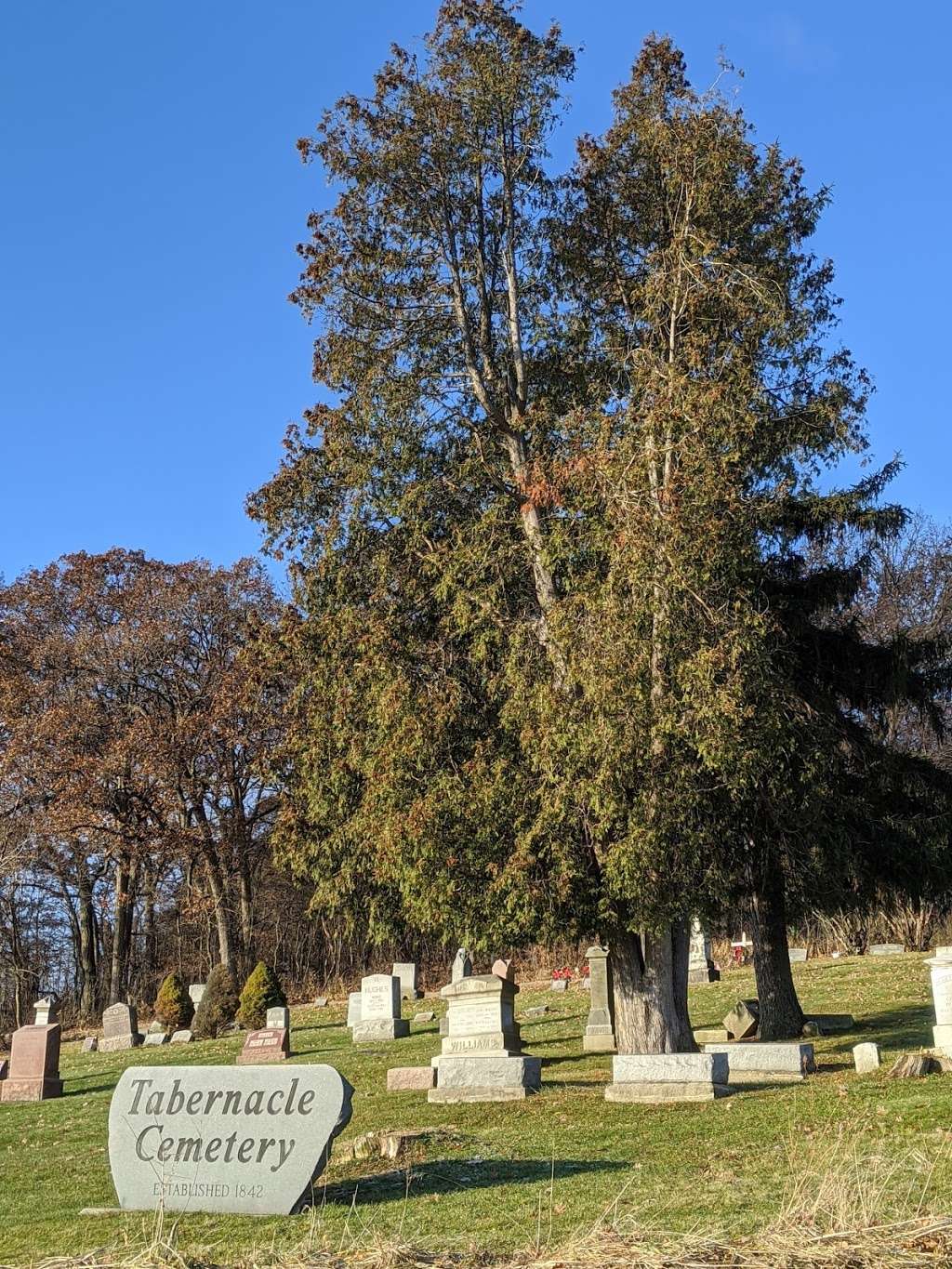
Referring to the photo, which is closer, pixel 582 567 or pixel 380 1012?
pixel 582 567

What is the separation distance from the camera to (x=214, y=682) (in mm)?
31891

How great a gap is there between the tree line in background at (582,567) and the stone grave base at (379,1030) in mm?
5529

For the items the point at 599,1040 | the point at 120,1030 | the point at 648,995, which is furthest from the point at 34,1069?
the point at 648,995

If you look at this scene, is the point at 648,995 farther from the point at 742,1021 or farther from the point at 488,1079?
the point at 742,1021

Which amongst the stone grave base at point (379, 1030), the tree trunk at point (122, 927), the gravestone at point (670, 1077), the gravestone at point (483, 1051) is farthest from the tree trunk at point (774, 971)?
the tree trunk at point (122, 927)

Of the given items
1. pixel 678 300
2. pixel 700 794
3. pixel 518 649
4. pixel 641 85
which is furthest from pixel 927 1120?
pixel 641 85

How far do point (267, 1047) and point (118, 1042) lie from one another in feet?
25.6

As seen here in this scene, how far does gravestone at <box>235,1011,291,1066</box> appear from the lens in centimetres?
1880

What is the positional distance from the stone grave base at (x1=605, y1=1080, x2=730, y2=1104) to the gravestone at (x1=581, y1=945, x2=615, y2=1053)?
14.0 feet

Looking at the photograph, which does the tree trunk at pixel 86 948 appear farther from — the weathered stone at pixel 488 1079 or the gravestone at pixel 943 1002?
the gravestone at pixel 943 1002

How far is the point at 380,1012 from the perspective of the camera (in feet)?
71.2

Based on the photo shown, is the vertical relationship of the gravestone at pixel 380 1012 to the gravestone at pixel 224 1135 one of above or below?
below

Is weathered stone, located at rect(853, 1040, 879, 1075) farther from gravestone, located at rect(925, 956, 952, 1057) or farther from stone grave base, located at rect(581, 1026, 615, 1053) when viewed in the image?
stone grave base, located at rect(581, 1026, 615, 1053)

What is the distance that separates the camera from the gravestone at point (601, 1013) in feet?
55.9
